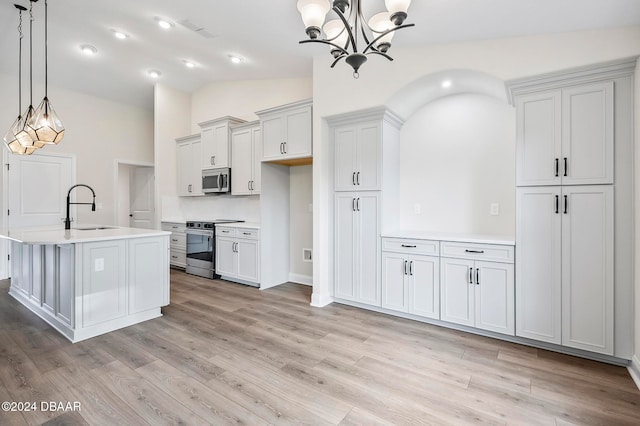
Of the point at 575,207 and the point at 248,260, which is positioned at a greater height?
the point at 575,207

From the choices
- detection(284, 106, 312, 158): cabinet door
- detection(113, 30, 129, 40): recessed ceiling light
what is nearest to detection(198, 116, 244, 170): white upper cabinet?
detection(284, 106, 312, 158): cabinet door

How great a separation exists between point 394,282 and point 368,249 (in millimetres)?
457

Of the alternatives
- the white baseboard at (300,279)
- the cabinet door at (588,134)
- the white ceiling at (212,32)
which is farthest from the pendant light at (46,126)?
the cabinet door at (588,134)

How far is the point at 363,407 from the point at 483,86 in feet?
10.1

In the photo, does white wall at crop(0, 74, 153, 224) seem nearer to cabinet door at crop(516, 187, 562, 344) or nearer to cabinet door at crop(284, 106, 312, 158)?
cabinet door at crop(284, 106, 312, 158)

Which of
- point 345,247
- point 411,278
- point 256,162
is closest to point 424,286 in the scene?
point 411,278

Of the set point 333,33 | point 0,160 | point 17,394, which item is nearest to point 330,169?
point 333,33

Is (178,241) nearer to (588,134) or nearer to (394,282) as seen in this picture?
(394,282)

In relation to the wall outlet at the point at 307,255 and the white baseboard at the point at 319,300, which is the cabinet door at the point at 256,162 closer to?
the wall outlet at the point at 307,255

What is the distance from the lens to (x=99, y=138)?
241 inches

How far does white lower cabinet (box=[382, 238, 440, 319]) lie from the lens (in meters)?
3.18

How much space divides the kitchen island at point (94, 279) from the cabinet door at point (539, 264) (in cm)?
348

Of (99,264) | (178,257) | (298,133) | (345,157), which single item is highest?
(298,133)

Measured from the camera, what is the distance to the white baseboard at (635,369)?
7.12ft
